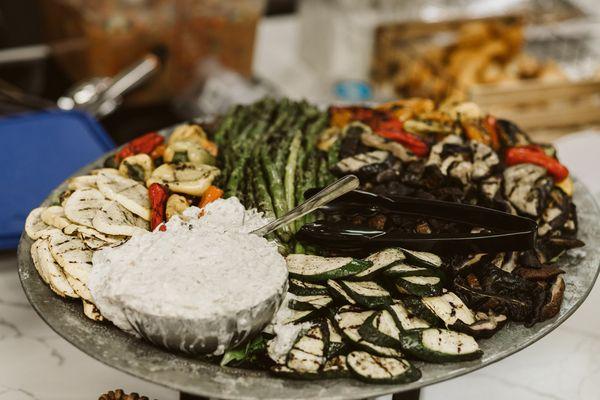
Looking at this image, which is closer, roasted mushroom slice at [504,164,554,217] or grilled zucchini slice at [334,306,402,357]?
grilled zucchini slice at [334,306,402,357]

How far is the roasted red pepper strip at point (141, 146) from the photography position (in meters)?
1.95

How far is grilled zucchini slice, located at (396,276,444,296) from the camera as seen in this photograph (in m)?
1.49

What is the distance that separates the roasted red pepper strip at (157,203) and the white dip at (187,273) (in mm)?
123

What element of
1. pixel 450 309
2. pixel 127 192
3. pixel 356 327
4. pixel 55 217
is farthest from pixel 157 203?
pixel 450 309

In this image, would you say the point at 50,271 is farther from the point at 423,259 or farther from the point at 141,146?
the point at 423,259

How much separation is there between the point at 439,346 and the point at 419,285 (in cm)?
15

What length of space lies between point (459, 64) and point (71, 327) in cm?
239

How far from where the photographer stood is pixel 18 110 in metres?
2.79

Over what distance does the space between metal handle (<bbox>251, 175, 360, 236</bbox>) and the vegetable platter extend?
0.28 ft

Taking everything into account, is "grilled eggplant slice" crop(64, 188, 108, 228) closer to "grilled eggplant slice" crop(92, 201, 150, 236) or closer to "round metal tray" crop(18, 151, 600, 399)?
"grilled eggplant slice" crop(92, 201, 150, 236)

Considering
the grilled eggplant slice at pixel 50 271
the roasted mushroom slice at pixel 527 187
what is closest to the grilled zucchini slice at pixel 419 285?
the roasted mushroom slice at pixel 527 187

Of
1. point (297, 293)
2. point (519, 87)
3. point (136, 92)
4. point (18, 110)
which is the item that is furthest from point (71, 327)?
point (519, 87)

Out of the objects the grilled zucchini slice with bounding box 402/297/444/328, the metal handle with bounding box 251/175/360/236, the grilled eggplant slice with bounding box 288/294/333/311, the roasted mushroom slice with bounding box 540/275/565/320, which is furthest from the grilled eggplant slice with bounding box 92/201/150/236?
the roasted mushroom slice with bounding box 540/275/565/320

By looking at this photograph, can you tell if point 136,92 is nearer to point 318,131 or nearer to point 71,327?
point 318,131
